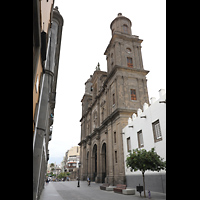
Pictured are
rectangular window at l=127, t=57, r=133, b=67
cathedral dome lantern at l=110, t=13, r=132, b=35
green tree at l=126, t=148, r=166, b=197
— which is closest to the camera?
green tree at l=126, t=148, r=166, b=197

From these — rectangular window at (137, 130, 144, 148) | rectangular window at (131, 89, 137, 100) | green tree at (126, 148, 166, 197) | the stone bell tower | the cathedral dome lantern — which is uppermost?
the cathedral dome lantern

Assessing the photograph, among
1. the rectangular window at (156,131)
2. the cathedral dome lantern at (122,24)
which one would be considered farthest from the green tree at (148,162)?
the cathedral dome lantern at (122,24)

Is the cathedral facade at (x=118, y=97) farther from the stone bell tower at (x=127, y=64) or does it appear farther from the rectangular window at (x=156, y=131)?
the rectangular window at (x=156, y=131)

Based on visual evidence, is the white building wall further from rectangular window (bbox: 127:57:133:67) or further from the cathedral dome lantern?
the cathedral dome lantern

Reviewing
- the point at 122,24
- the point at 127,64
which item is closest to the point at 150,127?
the point at 127,64

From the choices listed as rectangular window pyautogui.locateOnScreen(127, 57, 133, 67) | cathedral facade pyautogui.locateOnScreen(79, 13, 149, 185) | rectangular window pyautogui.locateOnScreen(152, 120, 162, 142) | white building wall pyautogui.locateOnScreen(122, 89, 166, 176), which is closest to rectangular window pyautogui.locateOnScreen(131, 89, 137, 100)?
cathedral facade pyautogui.locateOnScreen(79, 13, 149, 185)

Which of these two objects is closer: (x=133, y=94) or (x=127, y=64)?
(x=133, y=94)

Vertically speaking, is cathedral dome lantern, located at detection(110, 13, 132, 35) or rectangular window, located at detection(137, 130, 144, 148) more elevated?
cathedral dome lantern, located at detection(110, 13, 132, 35)

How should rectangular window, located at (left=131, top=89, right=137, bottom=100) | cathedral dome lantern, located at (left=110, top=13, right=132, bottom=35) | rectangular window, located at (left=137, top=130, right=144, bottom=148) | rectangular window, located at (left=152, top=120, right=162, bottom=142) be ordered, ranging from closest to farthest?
rectangular window, located at (left=152, top=120, right=162, bottom=142), rectangular window, located at (left=137, top=130, right=144, bottom=148), rectangular window, located at (left=131, top=89, right=137, bottom=100), cathedral dome lantern, located at (left=110, top=13, right=132, bottom=35)

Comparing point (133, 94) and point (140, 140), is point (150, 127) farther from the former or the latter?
point (133, 94)

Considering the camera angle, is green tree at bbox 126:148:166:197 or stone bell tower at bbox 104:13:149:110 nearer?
green tree at bbox 126:148:166:197
